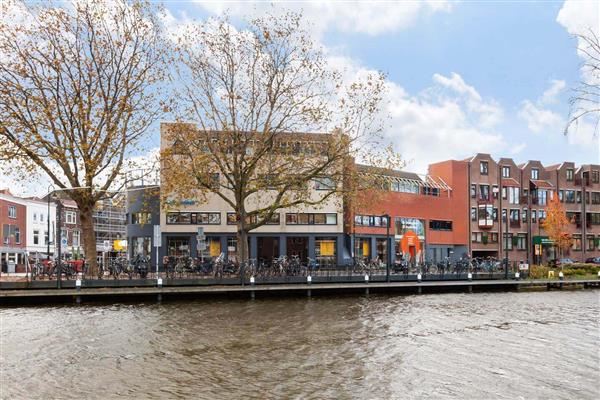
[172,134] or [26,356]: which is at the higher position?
[172,134]

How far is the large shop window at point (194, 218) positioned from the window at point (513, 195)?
152ft

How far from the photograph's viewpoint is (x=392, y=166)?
44.6 metres

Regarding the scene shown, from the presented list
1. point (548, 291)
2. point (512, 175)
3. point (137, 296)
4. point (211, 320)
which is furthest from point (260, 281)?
point (512, 175)

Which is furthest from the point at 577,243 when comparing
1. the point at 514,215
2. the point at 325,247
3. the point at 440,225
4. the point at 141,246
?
the point at 141,246

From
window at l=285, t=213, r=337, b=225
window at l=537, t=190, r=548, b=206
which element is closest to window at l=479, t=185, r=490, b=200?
window at l=537, t=190, r=548, b=206

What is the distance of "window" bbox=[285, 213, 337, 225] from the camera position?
2586 inches

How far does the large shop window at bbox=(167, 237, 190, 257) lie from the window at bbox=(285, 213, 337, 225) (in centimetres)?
1103

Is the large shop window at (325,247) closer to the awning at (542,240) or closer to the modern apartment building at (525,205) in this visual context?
the modern apartment building at (525,205)

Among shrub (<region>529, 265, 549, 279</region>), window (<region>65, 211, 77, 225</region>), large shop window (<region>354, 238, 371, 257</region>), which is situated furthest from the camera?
window (<region>65, 211, 77, 225</region>)

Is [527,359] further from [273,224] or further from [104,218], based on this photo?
[104,218]

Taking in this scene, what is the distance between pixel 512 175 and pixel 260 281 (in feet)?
195

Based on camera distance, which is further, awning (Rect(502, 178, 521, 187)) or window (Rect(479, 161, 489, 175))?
awning (Rect(502, 178, 521, 187))

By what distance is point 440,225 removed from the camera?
3196 inches

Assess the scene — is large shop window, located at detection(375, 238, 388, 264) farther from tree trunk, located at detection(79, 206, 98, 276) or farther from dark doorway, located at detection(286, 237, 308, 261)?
tree trunk, located at detection(79, 206, 98, 276)
